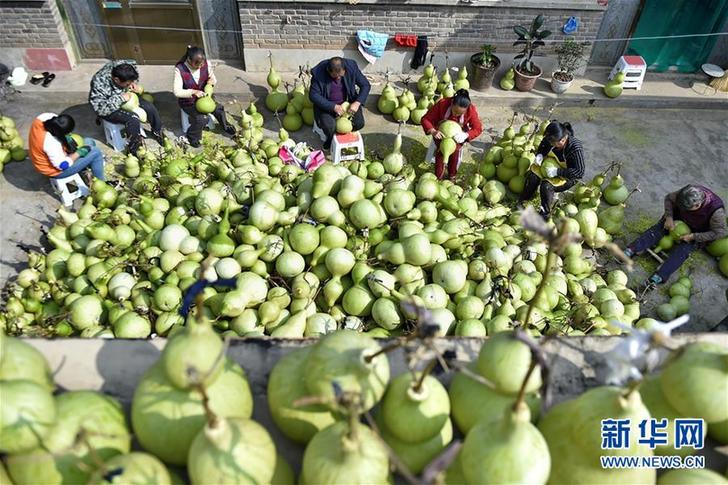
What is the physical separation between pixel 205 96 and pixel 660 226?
6796mm

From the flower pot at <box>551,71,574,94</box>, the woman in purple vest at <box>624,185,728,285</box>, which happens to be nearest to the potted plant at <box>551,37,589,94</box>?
the flower pot at <box>551,71,574,94</box>

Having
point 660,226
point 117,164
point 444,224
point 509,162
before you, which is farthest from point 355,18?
point 660,226

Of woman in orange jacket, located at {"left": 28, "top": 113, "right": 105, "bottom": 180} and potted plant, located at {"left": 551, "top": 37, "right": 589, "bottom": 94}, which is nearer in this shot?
woman in orange jacket, located at {"left": 28, "top": 113, "right": 105, "bottom": 180}

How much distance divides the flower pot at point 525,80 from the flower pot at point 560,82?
0.33 metres

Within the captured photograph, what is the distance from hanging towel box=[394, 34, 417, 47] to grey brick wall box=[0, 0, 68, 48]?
20.0 feet

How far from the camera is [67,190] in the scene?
6.89 metres

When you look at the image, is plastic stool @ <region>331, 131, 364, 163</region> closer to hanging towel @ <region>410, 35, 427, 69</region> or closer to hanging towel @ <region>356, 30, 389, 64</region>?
hanging towel @ <region>356, 30, 389, 64</region>

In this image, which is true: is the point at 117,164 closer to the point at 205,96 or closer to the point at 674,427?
the point at 205,96

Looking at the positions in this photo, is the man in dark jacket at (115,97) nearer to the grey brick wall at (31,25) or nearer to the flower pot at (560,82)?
the grey brick wall at (31,25)

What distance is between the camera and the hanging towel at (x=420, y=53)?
958 cm

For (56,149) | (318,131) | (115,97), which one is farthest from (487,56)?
(56,149)

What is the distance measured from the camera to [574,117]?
972 centimetres

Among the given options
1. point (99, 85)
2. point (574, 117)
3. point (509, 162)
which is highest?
point (99, 85)

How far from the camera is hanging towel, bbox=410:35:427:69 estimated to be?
9.58 metres
